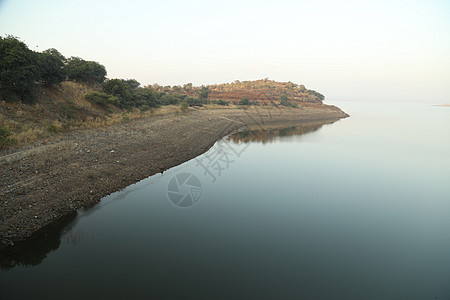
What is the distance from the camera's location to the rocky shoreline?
6.34 m

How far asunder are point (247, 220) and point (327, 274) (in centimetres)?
293

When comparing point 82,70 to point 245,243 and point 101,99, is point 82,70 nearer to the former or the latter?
point 101,99

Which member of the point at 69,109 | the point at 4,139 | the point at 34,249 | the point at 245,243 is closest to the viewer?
the point at 34,249

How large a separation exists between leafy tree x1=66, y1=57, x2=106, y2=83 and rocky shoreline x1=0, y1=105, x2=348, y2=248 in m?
8.21

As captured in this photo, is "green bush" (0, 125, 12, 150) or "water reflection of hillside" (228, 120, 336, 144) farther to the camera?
"water reflection of hillside" (228, 120, 336, 144)

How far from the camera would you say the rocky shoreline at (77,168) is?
6.34m

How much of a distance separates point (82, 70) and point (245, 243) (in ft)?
70.7

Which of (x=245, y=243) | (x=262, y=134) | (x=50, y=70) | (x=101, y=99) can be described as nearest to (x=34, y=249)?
(x=245, y=243)

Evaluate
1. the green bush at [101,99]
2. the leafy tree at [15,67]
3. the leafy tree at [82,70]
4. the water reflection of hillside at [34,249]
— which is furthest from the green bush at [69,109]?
the water reflection of hillside at [34,249]

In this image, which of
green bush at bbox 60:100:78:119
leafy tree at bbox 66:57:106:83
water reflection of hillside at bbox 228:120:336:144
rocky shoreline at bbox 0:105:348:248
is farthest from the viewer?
water reflection of hillside at bbox 228:120:336:144

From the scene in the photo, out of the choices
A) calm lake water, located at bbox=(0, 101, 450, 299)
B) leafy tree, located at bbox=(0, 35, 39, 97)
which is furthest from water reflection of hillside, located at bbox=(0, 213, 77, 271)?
leafy tree, located at bbox=(0, 35, 39, 97)

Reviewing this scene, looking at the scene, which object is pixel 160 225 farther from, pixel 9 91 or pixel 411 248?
pixel 9 91

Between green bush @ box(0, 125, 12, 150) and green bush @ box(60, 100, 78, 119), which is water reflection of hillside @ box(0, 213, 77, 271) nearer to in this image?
green bush @ box(0, 125, 12, 150)

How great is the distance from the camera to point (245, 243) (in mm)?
6613
